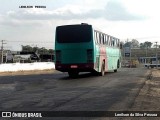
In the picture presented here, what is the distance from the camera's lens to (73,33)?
27422mm

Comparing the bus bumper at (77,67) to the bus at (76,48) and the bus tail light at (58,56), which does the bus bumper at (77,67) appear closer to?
the bus at (76,48)

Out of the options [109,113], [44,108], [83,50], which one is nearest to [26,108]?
[44,108]

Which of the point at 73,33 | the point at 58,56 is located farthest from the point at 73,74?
the point at 73,33

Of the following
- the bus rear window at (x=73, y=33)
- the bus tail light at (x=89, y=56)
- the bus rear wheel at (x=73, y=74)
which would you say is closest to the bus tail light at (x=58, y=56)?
the bus rear window at (x=73, y=33)

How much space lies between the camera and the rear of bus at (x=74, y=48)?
27.2m

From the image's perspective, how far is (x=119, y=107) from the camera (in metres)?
12.3

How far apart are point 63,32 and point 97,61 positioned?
3181mm

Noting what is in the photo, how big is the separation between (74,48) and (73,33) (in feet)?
3.32

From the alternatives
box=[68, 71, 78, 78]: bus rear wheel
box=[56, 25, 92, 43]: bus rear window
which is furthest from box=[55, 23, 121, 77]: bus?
box=[68, 71, 78, 78]: bus rear wheel

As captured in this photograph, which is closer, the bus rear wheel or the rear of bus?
the rear of bus

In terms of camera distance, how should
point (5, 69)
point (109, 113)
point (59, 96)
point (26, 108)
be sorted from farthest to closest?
point (5, 69), point (59, 96), point (26, 108), point (109, 113)

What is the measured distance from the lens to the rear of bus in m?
27.2

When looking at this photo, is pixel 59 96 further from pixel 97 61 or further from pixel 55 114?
pixel 97 61

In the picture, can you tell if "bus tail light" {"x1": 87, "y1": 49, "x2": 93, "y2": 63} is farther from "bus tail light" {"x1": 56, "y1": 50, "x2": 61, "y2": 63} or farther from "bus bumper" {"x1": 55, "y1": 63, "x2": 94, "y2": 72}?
"bus tail light" {"x1": 56, "y1": 50, "x2": 61, "y2": 63}
